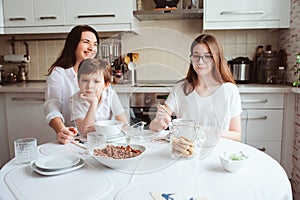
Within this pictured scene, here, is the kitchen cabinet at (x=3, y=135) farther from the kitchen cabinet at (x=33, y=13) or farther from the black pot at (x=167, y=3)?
the black pot at (x=167, y=3)

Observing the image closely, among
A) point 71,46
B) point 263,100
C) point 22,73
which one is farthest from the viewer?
point 22,73

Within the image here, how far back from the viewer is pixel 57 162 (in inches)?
35.5

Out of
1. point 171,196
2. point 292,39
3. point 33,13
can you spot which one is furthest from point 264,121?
point 33,13

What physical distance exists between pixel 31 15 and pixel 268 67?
2.03m

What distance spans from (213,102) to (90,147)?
0.59 meters

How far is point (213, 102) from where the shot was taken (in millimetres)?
1265

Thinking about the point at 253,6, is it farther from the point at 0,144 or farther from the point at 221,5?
the point at 0,144

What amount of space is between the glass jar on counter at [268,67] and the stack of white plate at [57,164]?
1875 mm

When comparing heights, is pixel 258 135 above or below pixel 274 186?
below

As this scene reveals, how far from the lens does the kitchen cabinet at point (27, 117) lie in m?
2.29

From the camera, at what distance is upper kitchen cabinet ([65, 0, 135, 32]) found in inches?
89.0

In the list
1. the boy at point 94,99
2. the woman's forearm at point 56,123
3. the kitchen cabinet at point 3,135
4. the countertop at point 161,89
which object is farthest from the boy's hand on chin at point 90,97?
the kitchen cabinet at point 3,135

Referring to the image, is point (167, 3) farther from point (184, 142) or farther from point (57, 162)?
point (57, 162)

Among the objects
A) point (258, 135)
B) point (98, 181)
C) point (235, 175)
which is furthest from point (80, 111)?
point (258, 135)
